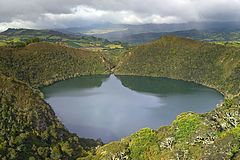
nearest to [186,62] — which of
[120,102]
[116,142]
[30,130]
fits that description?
[120,102]

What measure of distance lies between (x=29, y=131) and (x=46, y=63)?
4217 inches

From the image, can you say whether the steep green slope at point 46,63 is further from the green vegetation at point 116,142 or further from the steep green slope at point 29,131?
the steep green slope at point 29,131

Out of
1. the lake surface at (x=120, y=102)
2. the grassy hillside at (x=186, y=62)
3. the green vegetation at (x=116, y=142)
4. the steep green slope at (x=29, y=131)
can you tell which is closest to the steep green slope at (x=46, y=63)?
the green vegetation at (x=116, y=142)

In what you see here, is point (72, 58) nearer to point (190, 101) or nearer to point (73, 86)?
point (73, 86)

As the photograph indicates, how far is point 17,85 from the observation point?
6406 cm

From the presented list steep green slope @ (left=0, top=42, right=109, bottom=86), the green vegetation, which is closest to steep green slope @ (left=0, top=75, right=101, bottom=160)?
the green vegetation

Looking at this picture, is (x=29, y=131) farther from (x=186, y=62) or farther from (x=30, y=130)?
(x=186, y=62)

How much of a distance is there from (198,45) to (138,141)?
5542 inches

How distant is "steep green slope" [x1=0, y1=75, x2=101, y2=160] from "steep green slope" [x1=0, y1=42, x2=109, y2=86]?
224ft

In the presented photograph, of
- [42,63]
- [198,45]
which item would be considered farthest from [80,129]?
[198,45]

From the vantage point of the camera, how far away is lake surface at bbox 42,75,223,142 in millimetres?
81562

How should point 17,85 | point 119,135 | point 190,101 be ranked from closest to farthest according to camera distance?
point 17,85, point 119,135, point 190,101

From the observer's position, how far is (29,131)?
176 feet

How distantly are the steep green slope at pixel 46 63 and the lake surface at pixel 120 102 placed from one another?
26.3 feet
